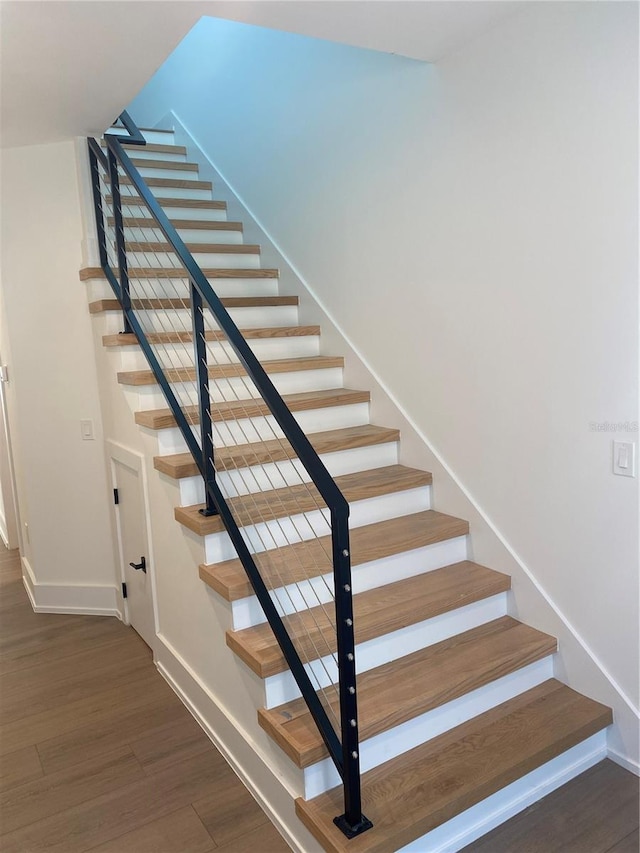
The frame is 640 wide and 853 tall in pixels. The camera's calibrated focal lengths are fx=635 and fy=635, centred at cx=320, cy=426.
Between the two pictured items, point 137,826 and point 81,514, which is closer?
point 137,826

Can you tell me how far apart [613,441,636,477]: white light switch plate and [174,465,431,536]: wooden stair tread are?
97 cm

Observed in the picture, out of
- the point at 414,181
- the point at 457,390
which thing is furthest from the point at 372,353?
the point at 414,181

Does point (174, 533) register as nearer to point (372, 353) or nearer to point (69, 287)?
point (372, 353)

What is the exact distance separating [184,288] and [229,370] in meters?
0.79

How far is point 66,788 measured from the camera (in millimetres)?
2359

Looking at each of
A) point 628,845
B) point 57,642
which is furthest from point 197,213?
point 628,845

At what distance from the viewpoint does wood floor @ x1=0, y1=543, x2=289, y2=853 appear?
83.2 inches

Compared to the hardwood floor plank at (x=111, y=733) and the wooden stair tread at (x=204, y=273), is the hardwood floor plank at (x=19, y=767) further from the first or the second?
the wooden stair tread at (x=204, y=273)

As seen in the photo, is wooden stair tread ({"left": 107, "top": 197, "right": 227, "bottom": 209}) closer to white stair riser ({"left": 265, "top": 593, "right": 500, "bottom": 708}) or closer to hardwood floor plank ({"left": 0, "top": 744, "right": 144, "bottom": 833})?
white stair riser ({"left": 265, "top": 593, "right": 500, "bottom": 708})

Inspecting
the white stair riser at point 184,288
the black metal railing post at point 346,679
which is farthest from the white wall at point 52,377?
the black metal railing post at point 346,679

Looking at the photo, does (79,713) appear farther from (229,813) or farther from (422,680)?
(422,680)

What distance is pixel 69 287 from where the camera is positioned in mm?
3494

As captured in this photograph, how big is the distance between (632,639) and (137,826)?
1.83 metres

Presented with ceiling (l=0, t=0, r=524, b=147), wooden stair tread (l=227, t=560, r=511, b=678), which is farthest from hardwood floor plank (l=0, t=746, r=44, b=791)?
ceiling (l=0, t=0, r=524, b=147)
